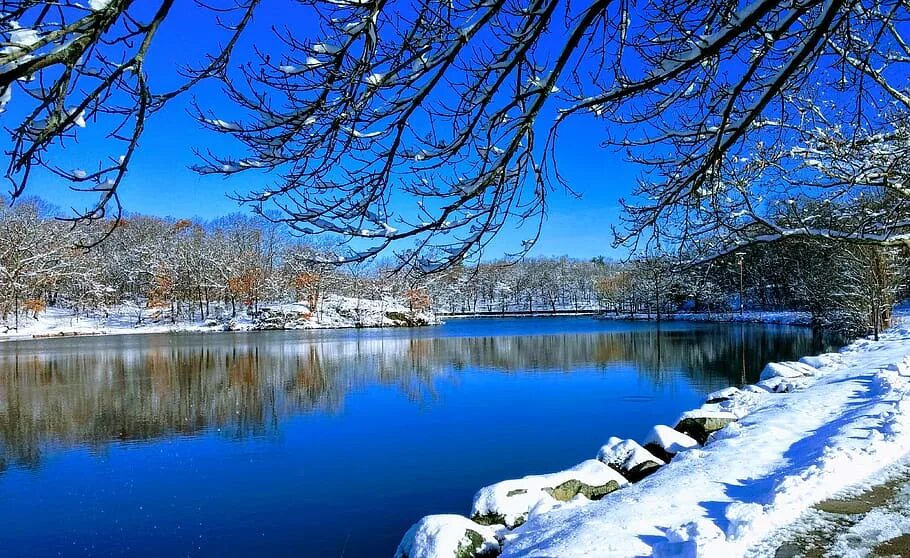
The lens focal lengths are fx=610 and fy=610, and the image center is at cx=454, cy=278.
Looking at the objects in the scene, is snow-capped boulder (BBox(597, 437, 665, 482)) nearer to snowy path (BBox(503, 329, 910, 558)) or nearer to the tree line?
snowy path (BBox(503, 329, 910, 558))

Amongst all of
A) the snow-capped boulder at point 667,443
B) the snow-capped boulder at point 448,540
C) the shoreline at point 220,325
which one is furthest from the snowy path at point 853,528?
the shoreline at point 220,325

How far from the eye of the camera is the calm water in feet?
23.9

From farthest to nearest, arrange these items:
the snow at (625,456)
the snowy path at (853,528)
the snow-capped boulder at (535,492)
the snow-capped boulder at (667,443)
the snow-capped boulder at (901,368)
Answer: the snow-capped boulder at (901,368), the snow-capped boulder at (667,443), the snow at (625,456), the snow-capped boulder at (535,492), the snowy path at (853,528)

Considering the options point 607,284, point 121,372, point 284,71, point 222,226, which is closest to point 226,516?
point 284,71

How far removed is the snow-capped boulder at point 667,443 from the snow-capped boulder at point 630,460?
0.18 m

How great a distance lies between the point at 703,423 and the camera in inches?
352

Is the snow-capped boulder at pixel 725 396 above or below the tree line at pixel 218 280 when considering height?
below

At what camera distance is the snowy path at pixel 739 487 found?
171 inches

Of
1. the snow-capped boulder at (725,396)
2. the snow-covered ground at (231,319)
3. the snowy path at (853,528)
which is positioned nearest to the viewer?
the snowy path at (853,528)

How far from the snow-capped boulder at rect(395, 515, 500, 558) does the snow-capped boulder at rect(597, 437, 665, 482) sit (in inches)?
97.7

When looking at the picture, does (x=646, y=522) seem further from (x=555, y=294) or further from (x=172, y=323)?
(x=555, y=294)

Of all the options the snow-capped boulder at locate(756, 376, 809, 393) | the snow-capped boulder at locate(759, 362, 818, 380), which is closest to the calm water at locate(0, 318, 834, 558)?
the snow-capped boulder at locate(759, 362, 818, 380)

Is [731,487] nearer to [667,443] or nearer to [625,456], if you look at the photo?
[625,456]

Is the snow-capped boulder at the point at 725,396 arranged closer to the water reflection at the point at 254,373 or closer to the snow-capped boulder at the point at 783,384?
the snow-capped boulder at the point at 783,384
